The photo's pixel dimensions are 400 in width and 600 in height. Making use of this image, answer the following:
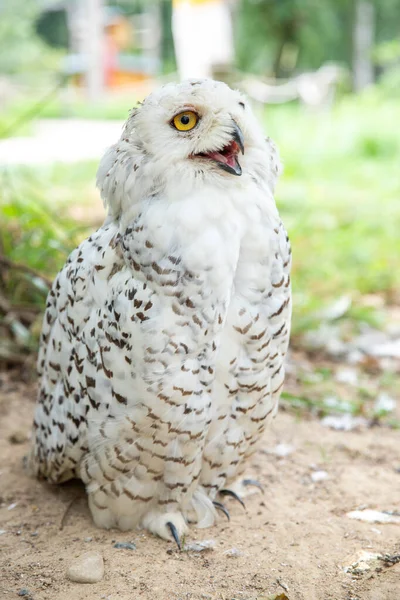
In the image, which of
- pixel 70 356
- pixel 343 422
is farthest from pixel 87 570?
pixel 343 422

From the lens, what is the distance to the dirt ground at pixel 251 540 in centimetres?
221

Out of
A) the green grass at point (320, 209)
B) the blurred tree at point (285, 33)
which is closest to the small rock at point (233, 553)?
the green grass at point (320, 209)

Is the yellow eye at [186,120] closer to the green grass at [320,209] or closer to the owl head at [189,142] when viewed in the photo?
the owl head at [189,142]

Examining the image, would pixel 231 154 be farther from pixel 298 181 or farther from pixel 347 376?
pixel 298 181

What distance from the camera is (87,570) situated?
225 centimetres

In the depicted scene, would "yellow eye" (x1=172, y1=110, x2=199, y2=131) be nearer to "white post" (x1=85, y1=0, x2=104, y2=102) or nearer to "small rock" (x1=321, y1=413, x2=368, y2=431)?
"small rock" (x1=321, y1=413, x2=368, y2=431)

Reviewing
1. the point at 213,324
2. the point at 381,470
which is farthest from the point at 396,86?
the point at 213,324

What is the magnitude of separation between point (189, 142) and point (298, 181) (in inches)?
287

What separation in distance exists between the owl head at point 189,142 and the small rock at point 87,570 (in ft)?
3.83

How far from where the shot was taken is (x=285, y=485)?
9.91ft

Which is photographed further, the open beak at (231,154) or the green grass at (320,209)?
the green grass at (320,209)

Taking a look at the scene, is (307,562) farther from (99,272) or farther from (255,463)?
(99,272)

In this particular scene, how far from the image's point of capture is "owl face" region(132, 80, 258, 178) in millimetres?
2117

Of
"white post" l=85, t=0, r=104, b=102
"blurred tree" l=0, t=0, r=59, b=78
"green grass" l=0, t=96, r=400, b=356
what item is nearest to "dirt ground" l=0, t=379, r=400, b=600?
"green grass" l=0, t=96, r=400, b=356
